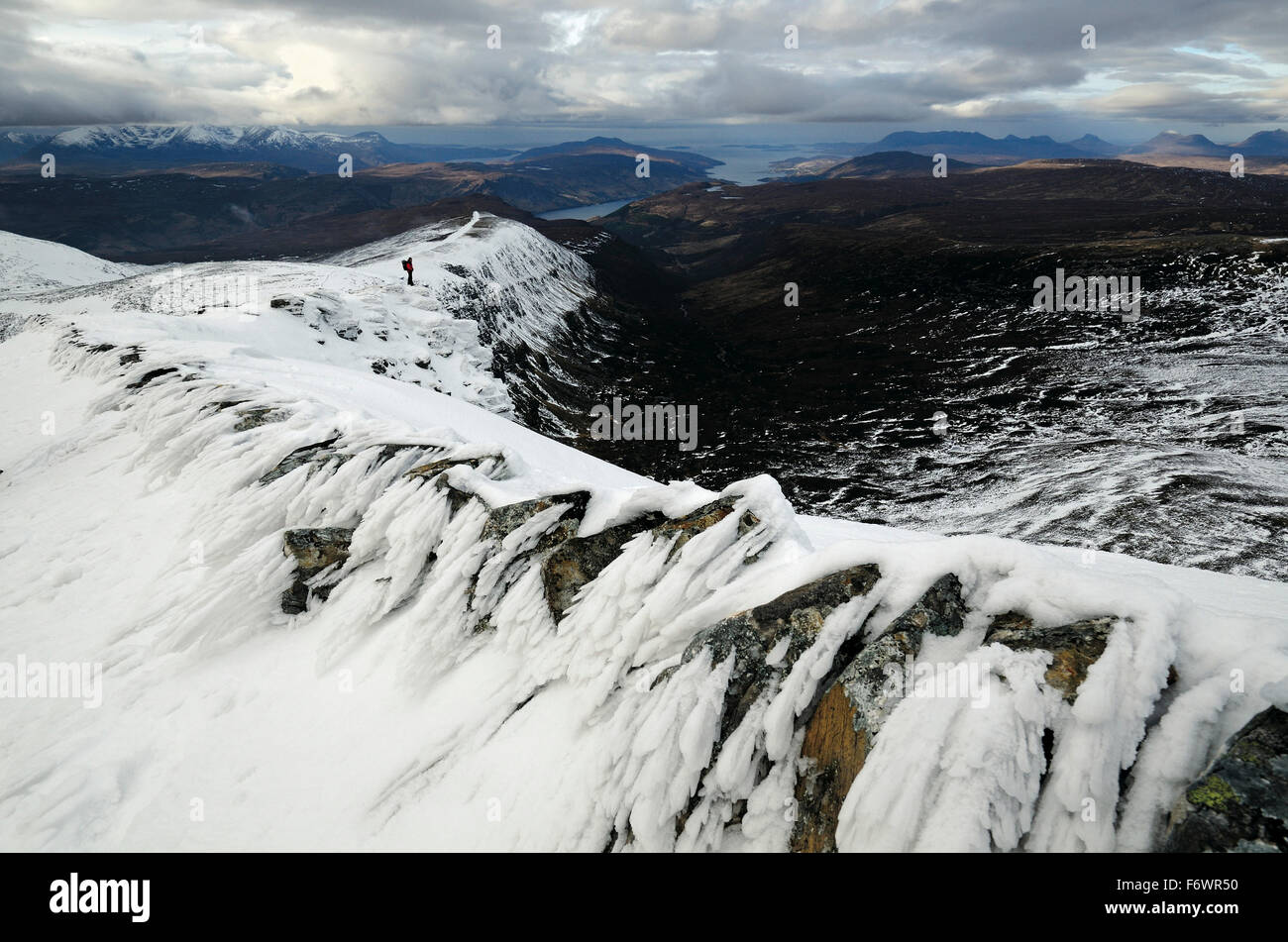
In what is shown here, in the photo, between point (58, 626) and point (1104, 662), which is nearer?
point (1104, 662)

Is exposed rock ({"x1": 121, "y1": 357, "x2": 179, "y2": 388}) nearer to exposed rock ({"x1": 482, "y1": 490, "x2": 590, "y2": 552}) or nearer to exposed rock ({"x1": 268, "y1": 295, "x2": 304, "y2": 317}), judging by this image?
exposed rock ({"x1": 482, "y1": 490, "x2": 590, "y2": 552})

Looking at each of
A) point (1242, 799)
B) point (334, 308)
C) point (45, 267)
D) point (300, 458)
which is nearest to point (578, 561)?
point (1242, 799)

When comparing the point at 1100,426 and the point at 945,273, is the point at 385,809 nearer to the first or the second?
the point at 1100,426

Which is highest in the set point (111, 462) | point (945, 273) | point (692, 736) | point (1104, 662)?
point (945, 273)

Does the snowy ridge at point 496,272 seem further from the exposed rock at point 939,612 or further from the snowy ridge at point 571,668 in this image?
the exposed rock at point 939,612

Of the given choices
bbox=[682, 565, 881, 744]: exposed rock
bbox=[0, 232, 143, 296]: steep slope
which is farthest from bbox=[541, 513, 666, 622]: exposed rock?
bbox=[0, 232, 143, 296]: steep slope

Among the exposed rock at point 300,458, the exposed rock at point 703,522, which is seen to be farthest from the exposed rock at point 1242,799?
the exposed rock at point 300,458
